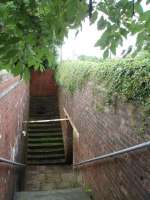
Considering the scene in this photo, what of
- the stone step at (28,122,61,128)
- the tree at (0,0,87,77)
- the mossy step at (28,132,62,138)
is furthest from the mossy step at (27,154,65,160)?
the tree at (0,0,87,77)

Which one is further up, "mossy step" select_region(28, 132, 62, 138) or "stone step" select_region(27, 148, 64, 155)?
"mossy step" select_region(28, 132, 62, 138)

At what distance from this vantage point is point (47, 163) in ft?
33.1

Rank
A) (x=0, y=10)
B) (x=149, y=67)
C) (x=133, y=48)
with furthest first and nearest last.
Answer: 1. (x=149, y=67)
2. (x=133, y=48)
3. (x=0, y=10)

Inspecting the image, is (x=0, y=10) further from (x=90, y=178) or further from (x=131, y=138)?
(x=90, y=178)

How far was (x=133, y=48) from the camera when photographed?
2023mm

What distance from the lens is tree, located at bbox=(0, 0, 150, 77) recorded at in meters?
1.72

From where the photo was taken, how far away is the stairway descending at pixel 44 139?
33.8 ft

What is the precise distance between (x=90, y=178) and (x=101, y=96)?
6.11 ft

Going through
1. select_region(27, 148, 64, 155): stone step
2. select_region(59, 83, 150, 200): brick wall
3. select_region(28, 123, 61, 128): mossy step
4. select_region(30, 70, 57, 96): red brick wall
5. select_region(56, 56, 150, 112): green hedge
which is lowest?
select_region(27, 148, 64, 155): stone step

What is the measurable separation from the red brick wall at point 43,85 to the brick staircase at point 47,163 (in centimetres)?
69

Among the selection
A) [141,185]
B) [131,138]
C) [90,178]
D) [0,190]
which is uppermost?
[131,138]

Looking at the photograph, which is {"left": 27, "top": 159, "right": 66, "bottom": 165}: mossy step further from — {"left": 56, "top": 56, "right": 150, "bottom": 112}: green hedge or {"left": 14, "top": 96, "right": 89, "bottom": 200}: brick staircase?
{"left": 56, "top": 56, "right": 150, "bottom": 112}: green hedge

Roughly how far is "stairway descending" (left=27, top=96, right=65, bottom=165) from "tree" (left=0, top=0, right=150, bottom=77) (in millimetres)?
8541

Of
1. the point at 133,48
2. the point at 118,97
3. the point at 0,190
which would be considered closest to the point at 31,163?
the point at 0,190
